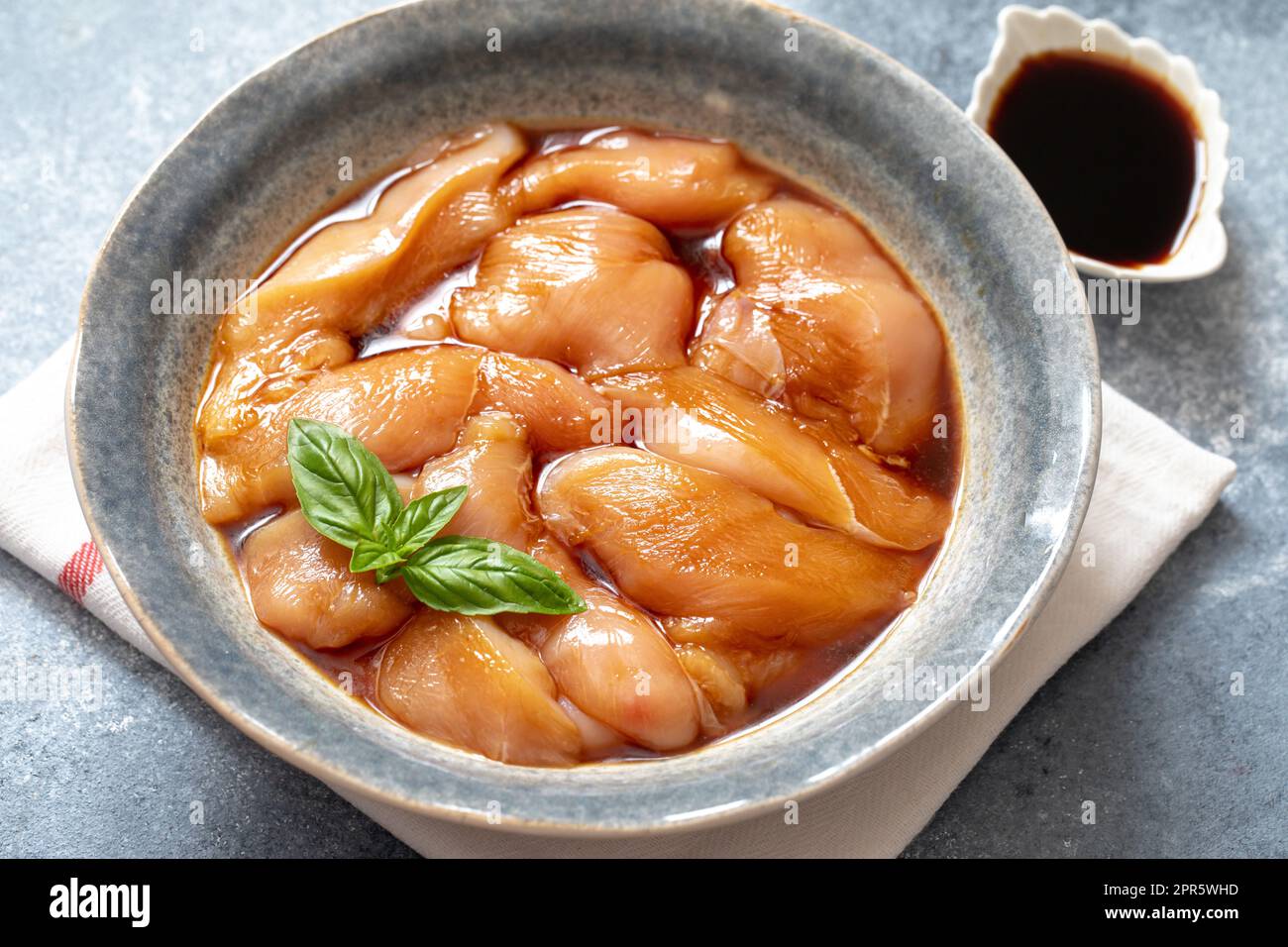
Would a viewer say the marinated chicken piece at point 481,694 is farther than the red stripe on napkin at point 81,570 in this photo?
No

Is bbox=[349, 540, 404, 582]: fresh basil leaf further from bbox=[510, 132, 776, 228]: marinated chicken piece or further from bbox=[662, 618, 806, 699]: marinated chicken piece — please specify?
bbox=[510, 132, 776, 228]: marinated chicken piece

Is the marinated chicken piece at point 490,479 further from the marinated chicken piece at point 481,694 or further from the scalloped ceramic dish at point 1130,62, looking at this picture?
the scalloped ceramic dish at point 1130,62

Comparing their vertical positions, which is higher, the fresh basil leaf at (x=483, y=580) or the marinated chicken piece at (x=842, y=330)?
the marinated chicken piece at (x=842, y=330)

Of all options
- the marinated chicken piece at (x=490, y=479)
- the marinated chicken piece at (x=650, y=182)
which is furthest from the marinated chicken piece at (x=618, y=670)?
the marinated chicken piece at (x=650, y=182)

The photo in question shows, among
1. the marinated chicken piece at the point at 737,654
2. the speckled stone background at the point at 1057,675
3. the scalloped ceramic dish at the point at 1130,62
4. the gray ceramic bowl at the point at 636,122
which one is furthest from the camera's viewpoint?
the scalloped ceramic dish at the point at 1130,62

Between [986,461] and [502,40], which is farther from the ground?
[502,40]
